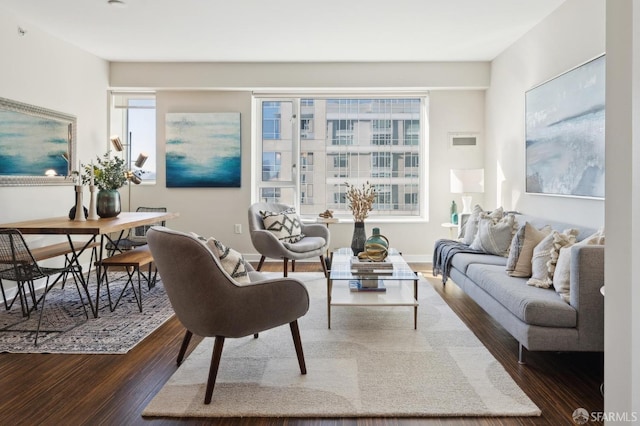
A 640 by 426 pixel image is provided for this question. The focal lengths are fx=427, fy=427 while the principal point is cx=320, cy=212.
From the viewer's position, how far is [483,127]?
19.4 feet

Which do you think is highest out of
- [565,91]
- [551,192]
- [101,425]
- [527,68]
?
[527,68]

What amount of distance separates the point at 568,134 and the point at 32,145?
5112mm

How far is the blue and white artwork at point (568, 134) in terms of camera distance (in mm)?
3217

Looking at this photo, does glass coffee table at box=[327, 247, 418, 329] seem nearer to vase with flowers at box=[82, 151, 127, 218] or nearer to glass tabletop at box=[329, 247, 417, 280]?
glass tabletop at box=[329, 247, 417, 280]

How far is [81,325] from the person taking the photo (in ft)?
10.8

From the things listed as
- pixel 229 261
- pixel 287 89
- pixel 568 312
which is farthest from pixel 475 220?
pixel 287 89

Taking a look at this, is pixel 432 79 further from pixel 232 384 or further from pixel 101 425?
pixel 101 425

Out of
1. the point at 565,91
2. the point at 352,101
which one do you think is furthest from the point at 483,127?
the point at 565,91

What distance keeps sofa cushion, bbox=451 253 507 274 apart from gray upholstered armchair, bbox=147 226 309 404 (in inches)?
77.5

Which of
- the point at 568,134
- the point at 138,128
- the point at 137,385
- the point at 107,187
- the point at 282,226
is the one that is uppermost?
the point at 138,128

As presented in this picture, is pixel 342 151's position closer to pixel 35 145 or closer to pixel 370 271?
pixel 370 271

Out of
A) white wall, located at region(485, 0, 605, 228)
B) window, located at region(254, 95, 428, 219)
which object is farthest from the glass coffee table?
window, located at region(254, 95, 428, 219)

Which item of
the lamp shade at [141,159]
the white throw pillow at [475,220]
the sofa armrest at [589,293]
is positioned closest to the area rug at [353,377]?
the sofa armrest at [589,293]

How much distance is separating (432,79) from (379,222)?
206 centimetres
